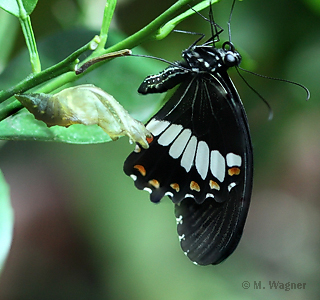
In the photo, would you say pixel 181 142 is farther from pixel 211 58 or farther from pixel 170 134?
pixel 211 58

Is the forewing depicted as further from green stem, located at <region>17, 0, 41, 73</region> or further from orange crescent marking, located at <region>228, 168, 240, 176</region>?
green stem, located at <region>17, 0, 41, 73</region>

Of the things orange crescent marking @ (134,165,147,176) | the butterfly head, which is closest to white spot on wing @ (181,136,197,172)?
orange crescent marking @ (134,165,147,176)

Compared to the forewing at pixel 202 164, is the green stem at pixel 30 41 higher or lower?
higher

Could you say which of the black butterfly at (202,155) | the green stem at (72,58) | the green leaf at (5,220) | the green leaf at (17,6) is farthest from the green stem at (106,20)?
the green leaf at (5,220)

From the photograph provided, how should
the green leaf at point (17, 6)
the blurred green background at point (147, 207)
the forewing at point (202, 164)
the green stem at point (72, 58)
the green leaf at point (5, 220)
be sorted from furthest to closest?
the blurred green background at point (147, 207), the forewing at point (202, 164), the green leaf at point (5, 220), the green leaf at point (17, 6), the green stem at point (72, 58)

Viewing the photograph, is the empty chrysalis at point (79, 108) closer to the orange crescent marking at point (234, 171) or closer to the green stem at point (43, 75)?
the green stem at point (43, 75)

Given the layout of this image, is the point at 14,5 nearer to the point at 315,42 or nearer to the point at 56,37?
the point at 56,37
